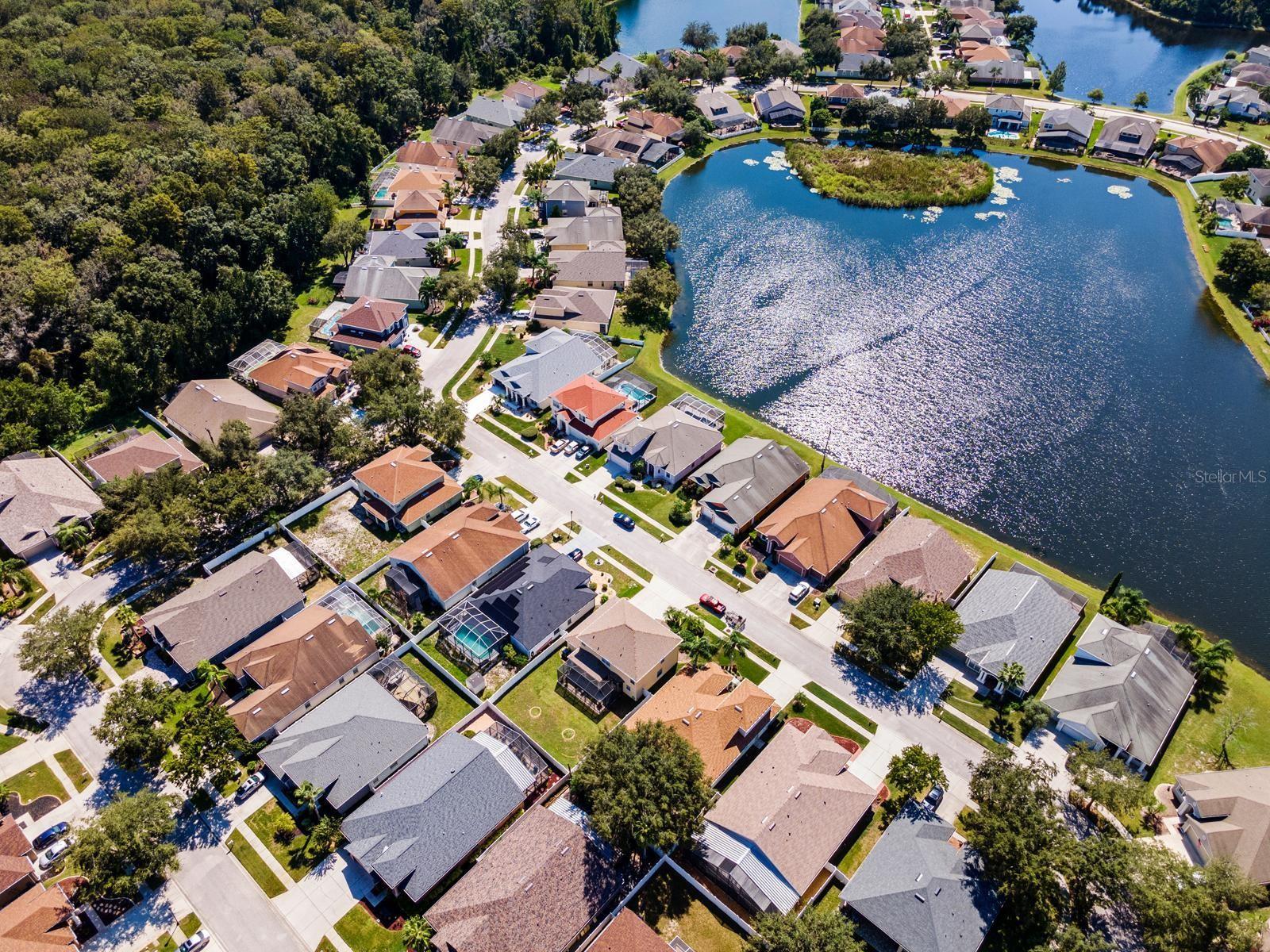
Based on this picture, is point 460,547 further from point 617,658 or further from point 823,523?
point 823,523

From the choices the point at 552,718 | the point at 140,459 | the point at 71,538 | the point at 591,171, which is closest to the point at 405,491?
the point at 552,718

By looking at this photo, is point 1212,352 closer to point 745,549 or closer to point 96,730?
point 745,549

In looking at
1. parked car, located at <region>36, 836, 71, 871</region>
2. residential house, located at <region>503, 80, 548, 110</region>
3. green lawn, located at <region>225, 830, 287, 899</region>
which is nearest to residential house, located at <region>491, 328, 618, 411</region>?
green lawn, located at <region>225, 830, 287, 899</region>

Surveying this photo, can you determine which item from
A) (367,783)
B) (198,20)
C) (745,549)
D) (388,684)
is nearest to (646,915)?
(367,783)

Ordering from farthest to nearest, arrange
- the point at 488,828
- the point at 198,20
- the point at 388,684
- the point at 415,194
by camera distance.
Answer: the point at 198,20, the point at 415,194, the point at 388,684, the point at 488,828

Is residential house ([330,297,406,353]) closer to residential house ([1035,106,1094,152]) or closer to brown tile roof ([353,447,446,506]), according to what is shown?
brown tile roof ([353,447,446,506])

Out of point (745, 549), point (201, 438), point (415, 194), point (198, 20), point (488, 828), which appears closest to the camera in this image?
point (488, 828)
